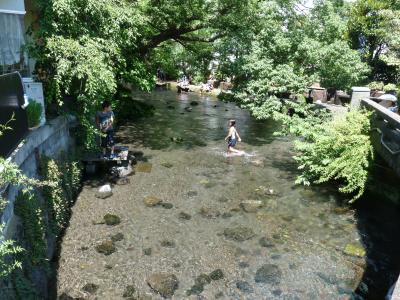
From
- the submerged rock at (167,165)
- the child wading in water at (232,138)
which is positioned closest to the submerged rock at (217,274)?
the submerged rock at (167,165)

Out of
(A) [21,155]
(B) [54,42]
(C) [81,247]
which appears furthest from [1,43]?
(C) [81,247]

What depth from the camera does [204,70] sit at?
2117 centimetres

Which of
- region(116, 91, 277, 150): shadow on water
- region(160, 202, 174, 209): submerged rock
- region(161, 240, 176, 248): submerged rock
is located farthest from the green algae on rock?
region(116, 91, 277, 150): shadow on water

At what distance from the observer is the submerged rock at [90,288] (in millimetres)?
8281

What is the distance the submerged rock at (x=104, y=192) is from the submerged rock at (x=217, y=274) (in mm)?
5191

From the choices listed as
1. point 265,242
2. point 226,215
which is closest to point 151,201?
point 226,215

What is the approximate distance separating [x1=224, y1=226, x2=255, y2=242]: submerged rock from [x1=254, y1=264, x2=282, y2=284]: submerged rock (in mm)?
1357

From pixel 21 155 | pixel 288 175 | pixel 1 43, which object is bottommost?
pixel 288 175

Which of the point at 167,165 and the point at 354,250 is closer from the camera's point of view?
the point at 354,250

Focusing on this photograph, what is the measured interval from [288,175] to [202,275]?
→ 7881 millimetres

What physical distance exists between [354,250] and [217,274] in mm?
4003

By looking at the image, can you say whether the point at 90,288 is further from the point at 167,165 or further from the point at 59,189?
the point at 167,165

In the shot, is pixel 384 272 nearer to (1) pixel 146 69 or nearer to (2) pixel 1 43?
(2) pixel 1 43

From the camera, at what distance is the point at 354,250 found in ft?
33.6
